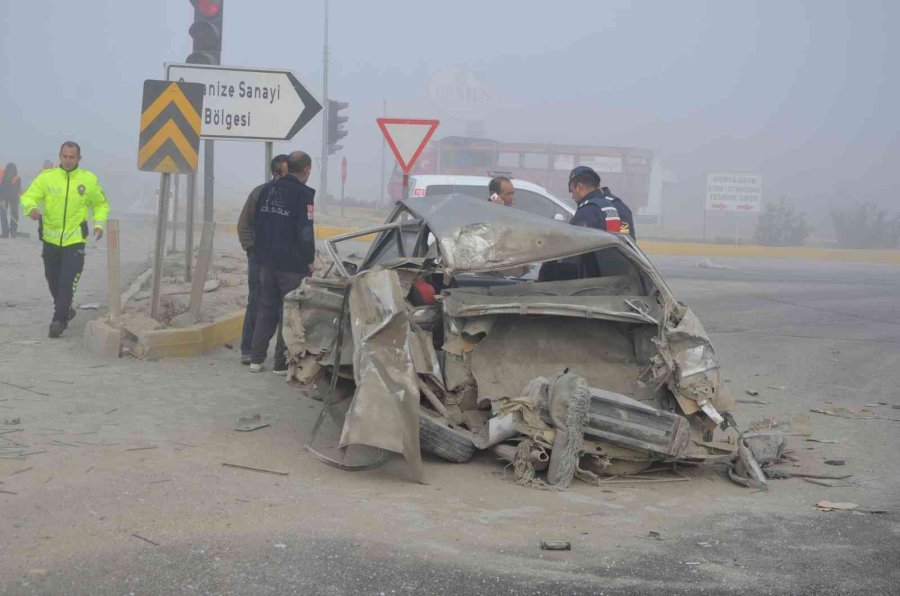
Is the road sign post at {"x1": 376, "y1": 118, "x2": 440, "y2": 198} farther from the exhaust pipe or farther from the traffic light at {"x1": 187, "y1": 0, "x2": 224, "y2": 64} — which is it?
the exhaust pipe

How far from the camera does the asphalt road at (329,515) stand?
13.0 ft

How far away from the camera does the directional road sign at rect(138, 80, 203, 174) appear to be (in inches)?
360

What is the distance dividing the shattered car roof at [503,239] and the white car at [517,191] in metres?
5.92

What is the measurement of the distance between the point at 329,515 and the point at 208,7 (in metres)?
8.64

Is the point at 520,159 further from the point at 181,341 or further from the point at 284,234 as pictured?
the point at 284,234

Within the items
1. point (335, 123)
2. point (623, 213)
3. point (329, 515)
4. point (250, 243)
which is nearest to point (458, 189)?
point (250, 243)

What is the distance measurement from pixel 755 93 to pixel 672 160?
A: 556 inches

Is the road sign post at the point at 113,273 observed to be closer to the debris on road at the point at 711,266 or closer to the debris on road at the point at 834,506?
the debris on road at the point at 834,506

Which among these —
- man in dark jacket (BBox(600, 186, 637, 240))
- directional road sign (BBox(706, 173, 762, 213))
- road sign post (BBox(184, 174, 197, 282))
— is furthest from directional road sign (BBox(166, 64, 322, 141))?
directional road sign (BBox(706, 173, 762, 213))

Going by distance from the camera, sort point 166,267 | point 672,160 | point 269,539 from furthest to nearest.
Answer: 1. point 672,160
2. point 166,267
3. point 269,539

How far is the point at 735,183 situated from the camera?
34906mm

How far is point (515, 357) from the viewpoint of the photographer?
237 inches

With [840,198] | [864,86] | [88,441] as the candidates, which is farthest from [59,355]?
[864,86]

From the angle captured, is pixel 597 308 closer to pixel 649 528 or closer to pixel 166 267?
pixel 649 528
